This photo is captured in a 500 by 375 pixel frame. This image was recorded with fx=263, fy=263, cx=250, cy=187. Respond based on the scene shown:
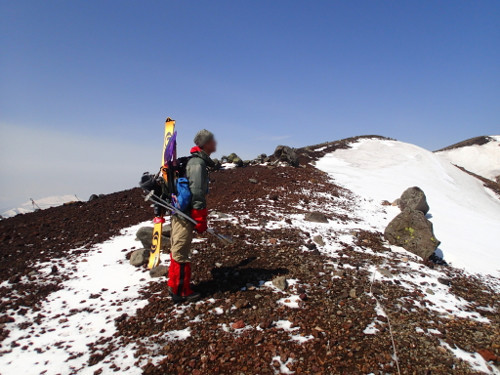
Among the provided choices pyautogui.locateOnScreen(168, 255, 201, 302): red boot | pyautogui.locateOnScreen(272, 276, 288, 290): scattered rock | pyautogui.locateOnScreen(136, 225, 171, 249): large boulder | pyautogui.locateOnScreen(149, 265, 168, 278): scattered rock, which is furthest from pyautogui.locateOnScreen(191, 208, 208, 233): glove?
pyautogui.locateOnScreen(136, 225, 171, 249): large boulder

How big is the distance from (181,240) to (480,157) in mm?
68507

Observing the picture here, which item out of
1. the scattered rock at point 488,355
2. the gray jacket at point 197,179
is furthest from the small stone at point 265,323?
the scattered rock at point 488,355

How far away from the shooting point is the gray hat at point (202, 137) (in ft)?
16.7

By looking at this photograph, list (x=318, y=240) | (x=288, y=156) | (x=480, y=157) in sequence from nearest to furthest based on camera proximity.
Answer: (x=318, y=240)
(x=288, y=156)
(x=480, y=157)

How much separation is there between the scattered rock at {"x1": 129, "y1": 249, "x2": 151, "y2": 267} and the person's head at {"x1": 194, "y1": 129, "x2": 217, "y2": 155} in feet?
11.1

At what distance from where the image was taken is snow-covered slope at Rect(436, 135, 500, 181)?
4885cm

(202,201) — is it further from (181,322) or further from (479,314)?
(479,314)

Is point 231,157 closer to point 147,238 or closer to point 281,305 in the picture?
point 147,238

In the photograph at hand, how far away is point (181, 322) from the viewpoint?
14.5 ft

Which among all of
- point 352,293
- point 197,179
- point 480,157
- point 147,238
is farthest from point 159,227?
point 480,157

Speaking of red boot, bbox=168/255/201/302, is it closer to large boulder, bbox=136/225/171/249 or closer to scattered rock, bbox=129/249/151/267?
scattered rock, bbox=129/249/151/267

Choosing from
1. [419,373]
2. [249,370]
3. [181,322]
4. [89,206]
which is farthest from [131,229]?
[419,373]

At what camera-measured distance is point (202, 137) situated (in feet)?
16.7

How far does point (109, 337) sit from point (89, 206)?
8506 mm
